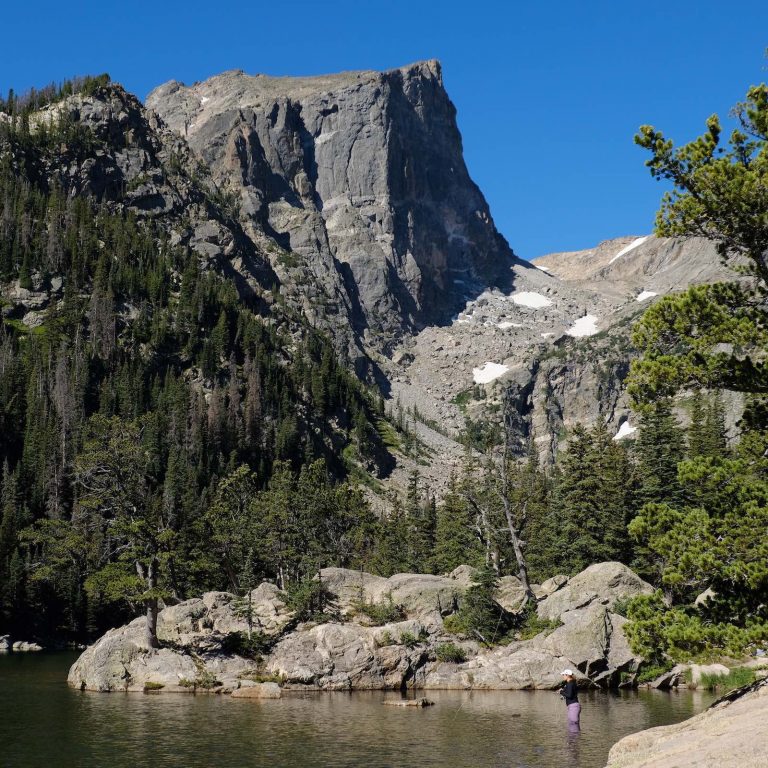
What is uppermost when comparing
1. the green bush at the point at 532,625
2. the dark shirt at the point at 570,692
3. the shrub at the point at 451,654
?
→ the green bush at the point at 532,625

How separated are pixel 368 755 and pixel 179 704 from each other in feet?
61.4

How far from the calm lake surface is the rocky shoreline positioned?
7.40 feet

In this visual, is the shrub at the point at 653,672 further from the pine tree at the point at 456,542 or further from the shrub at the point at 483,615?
the pine tree at the point at 456,542

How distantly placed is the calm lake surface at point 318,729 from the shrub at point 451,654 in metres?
4.07

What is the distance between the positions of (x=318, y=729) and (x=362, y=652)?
16.5m

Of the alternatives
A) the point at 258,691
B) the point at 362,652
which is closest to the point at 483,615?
the point at 362,652

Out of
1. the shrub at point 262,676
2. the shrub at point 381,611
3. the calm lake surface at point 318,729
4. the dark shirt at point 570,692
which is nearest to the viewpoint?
the calm lake surface at point 318,729

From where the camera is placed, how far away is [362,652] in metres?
54.3

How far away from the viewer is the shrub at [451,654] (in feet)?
182

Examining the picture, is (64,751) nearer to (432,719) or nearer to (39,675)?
(432,719)

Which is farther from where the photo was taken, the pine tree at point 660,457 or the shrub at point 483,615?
the pine tree at point 660,457

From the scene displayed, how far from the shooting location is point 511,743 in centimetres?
3419

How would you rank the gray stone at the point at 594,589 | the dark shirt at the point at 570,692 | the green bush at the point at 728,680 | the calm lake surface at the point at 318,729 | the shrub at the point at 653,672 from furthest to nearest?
the gray stone at the point at 594,589
the shrub at the point at 653,672
the green bush at the point at 728,680
the dark shirt at the point at 570,692
the calm lake surface at the point at 318,729

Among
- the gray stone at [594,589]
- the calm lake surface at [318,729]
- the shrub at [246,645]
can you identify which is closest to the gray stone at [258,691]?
the calm lake surface at [318,729]
